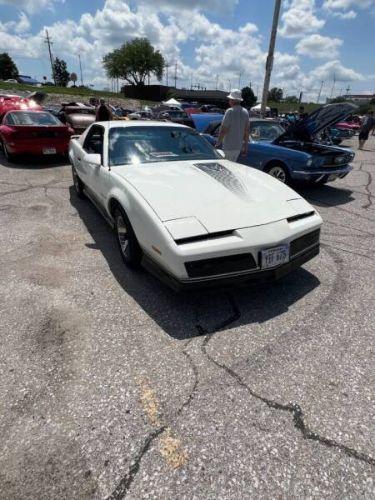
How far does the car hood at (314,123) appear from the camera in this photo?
619 cm

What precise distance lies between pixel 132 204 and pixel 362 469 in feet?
7.71

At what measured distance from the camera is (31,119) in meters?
8.30

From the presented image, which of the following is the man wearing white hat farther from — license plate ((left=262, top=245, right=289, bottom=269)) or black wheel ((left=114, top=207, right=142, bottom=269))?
license plate ((left=262, top=245, right=289, bottom=269))

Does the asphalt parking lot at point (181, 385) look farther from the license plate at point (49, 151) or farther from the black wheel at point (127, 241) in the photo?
the license plate at point (49, 151)

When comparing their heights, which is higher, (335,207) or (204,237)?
(204,237)

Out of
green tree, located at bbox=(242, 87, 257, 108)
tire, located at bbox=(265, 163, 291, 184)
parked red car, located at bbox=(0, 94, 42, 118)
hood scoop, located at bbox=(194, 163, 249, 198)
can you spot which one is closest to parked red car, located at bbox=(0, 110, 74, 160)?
parked red car, located at bbox=(0, 94, 42, 118)

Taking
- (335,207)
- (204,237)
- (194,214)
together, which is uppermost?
(194,214)

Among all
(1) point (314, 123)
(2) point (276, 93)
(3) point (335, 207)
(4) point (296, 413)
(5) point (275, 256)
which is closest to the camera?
(4) point (296, 413)

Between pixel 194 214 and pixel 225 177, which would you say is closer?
pixel 194 214

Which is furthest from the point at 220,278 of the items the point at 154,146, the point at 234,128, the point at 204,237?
the point at 234,128

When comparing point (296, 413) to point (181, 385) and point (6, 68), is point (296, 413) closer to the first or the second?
point (181, 385)

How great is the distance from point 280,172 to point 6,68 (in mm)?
95561

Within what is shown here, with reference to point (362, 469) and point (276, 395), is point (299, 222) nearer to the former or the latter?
point (276, 395)

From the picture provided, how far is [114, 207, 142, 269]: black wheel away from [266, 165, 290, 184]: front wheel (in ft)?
12.4
